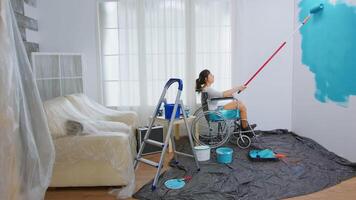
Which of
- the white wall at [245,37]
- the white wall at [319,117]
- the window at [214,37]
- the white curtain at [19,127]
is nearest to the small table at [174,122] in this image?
the window at [214,37]

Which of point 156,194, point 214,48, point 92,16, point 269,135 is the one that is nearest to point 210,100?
point 214,48

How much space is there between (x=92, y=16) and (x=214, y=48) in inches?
70.3

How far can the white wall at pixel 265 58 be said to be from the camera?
13.6 ft

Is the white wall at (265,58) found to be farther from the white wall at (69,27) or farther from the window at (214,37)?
the white wall at (69,27)

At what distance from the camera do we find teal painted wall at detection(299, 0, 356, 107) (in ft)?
9.70

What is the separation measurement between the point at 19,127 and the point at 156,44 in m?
2.82

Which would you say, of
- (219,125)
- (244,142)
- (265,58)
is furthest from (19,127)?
(265,58)

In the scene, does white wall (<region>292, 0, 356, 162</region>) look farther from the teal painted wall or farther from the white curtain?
the white curtain

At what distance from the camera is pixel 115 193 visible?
2.53 m

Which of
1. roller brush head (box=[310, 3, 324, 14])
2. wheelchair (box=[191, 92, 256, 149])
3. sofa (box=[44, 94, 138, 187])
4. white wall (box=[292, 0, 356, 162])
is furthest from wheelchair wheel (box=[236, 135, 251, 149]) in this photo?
roller brush head (box=[310, 3, 324, 14])

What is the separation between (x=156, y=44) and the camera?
4.13 meters

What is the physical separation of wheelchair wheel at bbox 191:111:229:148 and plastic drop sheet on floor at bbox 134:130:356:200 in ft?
0.96

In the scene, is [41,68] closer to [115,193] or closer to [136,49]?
[136,49]

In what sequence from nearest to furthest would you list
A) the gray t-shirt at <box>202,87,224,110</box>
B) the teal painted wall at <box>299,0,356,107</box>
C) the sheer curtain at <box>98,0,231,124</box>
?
the teal painted wall at <box>299,0,356,107</box>
the gray t-shirt at <box>202,87,224,110</box>
the sheer curtain at <box>98,0,231,124</box>
